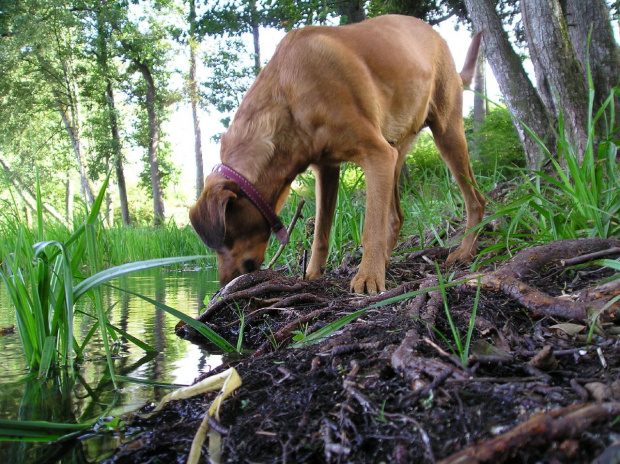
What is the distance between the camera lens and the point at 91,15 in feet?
86.8

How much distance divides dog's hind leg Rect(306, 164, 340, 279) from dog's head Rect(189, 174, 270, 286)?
2.09 ft

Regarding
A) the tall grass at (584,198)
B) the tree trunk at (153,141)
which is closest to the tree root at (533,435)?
the tall grass at (584,198)

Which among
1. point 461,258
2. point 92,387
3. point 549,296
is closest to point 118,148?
point 461,258

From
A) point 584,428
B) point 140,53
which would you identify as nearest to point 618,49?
point 584,428

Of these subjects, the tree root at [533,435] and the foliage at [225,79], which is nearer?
the tree root at [533,435]

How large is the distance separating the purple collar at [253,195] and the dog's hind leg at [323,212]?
26.4 inches

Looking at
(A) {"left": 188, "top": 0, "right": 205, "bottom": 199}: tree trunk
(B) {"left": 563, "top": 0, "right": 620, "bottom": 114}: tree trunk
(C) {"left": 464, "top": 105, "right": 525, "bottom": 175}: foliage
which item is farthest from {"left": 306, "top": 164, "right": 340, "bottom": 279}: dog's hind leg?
(A) {"left": 188, "top": 0, "right": 205, "bottom": 199}: tree trunk

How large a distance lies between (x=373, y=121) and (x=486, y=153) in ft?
34.5

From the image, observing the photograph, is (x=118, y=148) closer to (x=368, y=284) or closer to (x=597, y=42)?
(x=597, y=42)

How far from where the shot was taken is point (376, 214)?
323 cm

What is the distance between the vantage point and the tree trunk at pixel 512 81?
5.66 meters

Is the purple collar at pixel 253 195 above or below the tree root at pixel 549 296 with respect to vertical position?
above

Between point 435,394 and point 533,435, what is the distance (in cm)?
28

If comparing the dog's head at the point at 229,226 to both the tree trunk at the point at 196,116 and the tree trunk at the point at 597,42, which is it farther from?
the tree trunk at the point at 196,116
